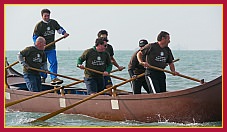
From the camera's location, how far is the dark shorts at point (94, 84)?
12.0m

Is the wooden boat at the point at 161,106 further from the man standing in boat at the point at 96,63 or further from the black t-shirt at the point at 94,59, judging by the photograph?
the black t-shirt at the point at 94,59

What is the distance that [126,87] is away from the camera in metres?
19.8

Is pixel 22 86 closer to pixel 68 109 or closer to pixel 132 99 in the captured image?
pixel 68 109

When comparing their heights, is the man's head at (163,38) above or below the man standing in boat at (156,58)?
above

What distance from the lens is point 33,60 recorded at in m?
12.8

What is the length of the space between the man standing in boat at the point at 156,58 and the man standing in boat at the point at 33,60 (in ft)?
7.94

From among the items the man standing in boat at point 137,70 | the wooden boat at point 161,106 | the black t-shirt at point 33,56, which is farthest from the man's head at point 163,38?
the black t-shirt at point 33,56

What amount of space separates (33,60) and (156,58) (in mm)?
2969

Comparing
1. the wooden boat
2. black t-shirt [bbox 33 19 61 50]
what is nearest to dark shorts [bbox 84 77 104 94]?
the wooden boat

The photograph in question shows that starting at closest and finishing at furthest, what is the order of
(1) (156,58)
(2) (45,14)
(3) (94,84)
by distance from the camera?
1. (1) (156,58)
2. (3) (94,84)
3. (2) (45,14)

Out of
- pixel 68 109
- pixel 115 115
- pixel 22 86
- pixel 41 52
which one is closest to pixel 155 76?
pixel 115 115

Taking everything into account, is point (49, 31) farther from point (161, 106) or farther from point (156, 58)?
point (161, 106)

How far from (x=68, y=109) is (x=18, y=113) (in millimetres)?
1632

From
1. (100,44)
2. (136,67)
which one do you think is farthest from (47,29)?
(136,67)
